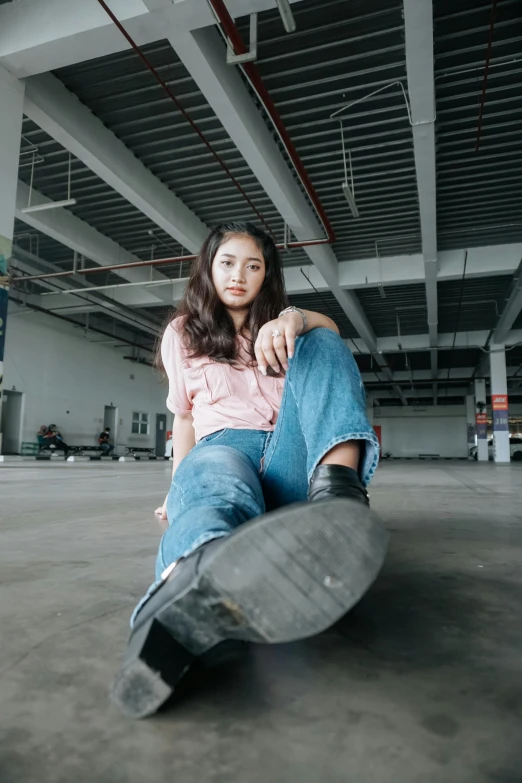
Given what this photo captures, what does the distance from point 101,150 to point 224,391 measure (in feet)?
16.0

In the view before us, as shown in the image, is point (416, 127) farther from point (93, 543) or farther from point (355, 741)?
point (355, 741)

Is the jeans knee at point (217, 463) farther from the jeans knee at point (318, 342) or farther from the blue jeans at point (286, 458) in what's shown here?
the jeans knee at point (318, 342)

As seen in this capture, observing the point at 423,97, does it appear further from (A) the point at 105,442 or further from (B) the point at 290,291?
(A) the point at 105,442

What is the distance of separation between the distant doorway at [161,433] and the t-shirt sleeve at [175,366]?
15.1m

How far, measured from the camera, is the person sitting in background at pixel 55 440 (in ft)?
36.3

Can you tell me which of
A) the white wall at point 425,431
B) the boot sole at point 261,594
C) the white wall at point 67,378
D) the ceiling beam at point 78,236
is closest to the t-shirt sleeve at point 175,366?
the boot sole at point 261,594

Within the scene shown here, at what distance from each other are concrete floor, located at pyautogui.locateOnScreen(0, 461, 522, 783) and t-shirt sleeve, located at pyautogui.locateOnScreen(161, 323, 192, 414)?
14.6 inches

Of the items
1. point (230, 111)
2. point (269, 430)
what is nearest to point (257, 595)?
point (269, 430)

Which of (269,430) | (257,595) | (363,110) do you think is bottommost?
(257,595)

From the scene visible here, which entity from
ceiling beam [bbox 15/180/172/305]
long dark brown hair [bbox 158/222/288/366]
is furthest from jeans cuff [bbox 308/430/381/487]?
ceiling beam [bbox 15/180/172/305]

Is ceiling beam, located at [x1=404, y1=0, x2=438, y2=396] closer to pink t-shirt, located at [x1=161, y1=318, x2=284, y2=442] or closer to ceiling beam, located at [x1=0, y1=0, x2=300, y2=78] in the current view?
ceiling beam, located at [x1=0, y1=0, x2=300, y2=78]

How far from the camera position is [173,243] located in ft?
25.8

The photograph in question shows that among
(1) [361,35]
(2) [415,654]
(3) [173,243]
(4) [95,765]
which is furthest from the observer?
(3) [173,243]

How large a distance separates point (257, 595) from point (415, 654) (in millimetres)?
268
